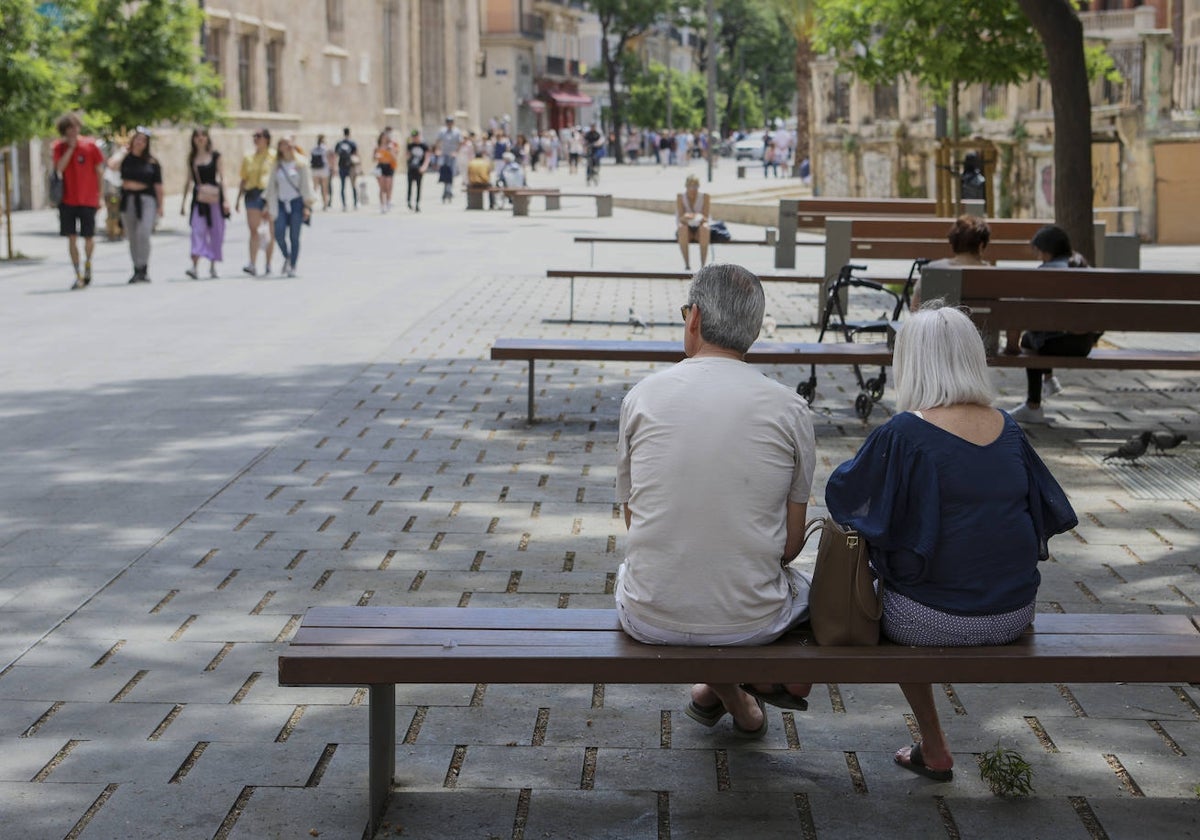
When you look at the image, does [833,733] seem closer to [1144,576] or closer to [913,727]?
[913,727]

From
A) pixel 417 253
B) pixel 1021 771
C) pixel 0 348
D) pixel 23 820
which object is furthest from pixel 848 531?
pixel 417 253

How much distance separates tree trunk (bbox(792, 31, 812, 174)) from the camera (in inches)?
1895

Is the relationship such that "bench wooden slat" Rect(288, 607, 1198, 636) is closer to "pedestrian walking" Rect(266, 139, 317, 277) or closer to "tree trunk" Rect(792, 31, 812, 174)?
"pedestrian walking" Rect(266, 139, 317, 277)

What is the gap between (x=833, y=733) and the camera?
475cm

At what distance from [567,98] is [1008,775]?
9381cm

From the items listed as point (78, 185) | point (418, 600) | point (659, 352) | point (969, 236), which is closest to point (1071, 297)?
point (969, 236)

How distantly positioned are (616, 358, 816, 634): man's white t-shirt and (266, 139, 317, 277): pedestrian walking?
15.6 metres

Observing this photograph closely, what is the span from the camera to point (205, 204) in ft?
64.1

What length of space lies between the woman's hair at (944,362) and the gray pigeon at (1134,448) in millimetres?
4638

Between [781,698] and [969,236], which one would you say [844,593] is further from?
[969,236]

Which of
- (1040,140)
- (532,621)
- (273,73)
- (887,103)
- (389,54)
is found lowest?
(532,621)

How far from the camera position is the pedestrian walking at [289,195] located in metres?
19.3

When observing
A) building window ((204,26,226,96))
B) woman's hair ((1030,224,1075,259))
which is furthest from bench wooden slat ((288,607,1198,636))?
building window ((204,26,226,96))

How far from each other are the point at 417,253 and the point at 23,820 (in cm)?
2003
